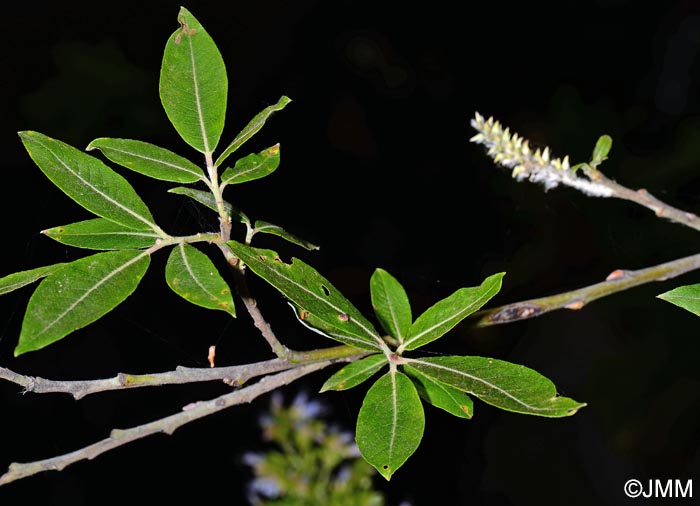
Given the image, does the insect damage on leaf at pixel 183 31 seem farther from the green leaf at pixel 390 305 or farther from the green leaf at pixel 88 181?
the green leaf at pixel 390 305

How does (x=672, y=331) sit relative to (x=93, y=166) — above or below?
above

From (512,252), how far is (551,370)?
364 mm

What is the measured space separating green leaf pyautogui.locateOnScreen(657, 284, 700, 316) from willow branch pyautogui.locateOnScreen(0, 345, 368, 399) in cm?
21

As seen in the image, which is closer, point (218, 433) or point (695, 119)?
point (695, 119)

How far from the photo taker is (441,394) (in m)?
0.48

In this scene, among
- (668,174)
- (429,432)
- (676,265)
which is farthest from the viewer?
(429,432)

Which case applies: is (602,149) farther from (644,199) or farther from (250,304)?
(250,304)

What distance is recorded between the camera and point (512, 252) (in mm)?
1438

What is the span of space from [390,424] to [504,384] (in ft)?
0.25

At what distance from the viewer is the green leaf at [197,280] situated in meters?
0.41

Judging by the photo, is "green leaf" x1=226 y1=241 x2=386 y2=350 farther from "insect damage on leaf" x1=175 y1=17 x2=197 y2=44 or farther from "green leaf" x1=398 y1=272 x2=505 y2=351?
"insect damage on leaf" x1=175 y1=17 x2=197 y2=44

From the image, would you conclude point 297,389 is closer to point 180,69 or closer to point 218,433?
point 218,433

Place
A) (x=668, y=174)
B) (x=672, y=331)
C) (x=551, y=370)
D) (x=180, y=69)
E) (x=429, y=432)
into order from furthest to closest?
(x=429, y=432), (x=551, y=370), (x=672, y=331), (x=668, y=174), (x=180, y=69)

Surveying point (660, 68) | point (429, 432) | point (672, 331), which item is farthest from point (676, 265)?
point (429, 432)
